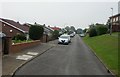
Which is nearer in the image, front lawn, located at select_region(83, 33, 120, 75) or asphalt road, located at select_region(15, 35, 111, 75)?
asphalt road, located at select_region(15, 35, 111, 75)

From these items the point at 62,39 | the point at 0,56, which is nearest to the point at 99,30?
the point at 62,39

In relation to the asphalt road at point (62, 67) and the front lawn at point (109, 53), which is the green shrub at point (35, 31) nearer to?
the front lawn at point (109, 53)

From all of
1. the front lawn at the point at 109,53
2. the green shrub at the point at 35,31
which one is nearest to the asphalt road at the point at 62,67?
the front lawn at the point at 109,53

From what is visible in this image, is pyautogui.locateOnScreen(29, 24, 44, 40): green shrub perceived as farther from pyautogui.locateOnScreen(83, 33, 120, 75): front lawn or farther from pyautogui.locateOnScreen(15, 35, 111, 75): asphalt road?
pyautogui.locateOnScreen(15, 35, 111, 75): asphalt road

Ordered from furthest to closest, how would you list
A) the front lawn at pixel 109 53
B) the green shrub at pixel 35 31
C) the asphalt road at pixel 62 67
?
the green shrub at pixel 35 31, the front lawn at pixel 109 53, the asphalt road at pixel 62 67

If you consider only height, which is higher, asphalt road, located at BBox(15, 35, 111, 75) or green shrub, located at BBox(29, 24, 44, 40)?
green shrub, located at BBox(29, 24, 44, 40)

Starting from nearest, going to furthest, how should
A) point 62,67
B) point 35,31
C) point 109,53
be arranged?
point 62,67 → point 109,53 → point 35,31

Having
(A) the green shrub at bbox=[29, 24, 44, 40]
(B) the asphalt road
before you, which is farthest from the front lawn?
(A) the green shrub at bbox=[29, 24, 44, 40]

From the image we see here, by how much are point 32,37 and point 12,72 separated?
2916 centimetres

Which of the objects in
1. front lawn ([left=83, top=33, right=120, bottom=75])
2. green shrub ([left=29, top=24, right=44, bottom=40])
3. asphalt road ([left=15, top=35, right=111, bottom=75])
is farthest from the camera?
green shrub ([left=29, top=24, right=44, bottom=40])

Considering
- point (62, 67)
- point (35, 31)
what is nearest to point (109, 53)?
point (62, 67)

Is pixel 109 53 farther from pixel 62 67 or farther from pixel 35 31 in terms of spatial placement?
pixel 35 31

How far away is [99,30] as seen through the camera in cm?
7238

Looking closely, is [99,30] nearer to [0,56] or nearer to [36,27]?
[36,27]
